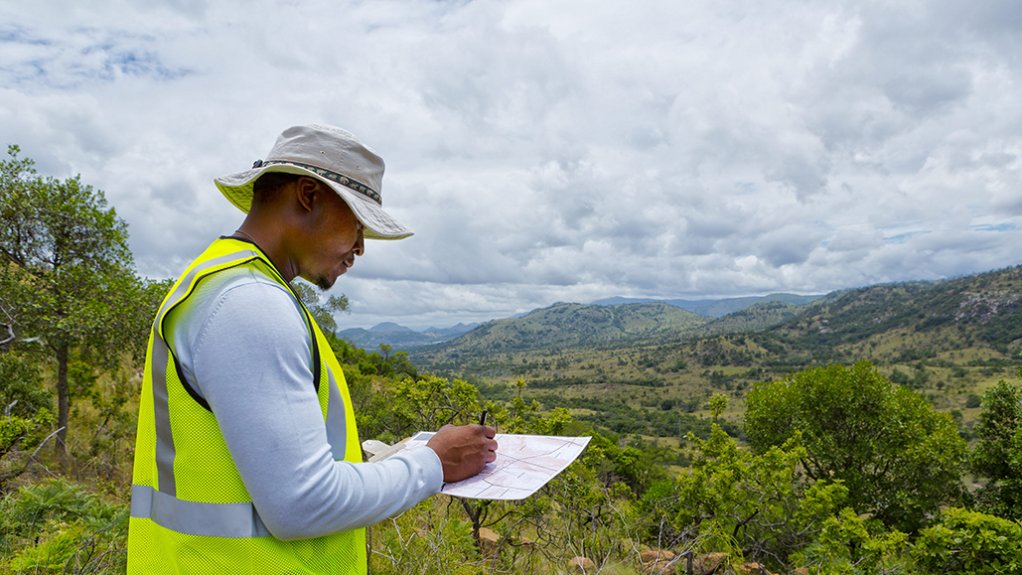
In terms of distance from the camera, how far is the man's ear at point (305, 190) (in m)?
1.36

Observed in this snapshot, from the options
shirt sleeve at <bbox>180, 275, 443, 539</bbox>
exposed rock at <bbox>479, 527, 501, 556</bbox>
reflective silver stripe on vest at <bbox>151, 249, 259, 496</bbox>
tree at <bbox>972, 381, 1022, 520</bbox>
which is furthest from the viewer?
tree at <bbox>972, 381, 1022, 520</bbox>

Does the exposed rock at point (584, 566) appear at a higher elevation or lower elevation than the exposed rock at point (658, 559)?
higher

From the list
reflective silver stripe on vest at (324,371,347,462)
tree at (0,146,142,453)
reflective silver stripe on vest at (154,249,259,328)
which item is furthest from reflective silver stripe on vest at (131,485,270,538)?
tree at (0,146,142,453)

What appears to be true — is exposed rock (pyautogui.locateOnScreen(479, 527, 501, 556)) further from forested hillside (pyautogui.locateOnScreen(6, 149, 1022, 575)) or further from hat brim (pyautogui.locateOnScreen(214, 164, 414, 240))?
hat brim (pyautogui.locateOnScreen(214, 164, 414, 240))

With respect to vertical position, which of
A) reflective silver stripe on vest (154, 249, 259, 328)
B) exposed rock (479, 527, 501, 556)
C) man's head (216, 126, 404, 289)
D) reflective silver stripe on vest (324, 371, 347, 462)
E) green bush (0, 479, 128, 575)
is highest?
man's head (216, 126, 404, 289)

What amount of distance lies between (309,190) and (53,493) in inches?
240

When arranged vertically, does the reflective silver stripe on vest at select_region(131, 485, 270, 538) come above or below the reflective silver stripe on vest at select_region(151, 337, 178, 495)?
below

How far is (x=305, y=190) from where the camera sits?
1357 millimetres

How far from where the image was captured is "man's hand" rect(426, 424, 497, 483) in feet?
4.61

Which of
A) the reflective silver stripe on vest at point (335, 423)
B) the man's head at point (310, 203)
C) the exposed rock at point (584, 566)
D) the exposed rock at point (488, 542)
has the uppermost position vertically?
the man's head at point (310, 203)

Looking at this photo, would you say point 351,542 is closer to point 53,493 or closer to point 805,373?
point 53,493

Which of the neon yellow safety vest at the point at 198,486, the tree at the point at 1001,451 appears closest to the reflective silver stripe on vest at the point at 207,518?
the neon yellow safety vest at the point at 198,486

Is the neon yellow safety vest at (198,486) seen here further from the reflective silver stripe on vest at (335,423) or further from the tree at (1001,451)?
the tree at (1001,451)

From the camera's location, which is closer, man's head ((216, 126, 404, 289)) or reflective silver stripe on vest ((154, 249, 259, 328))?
reflective silver stripe on vest ((154, 249, 259, 328))
